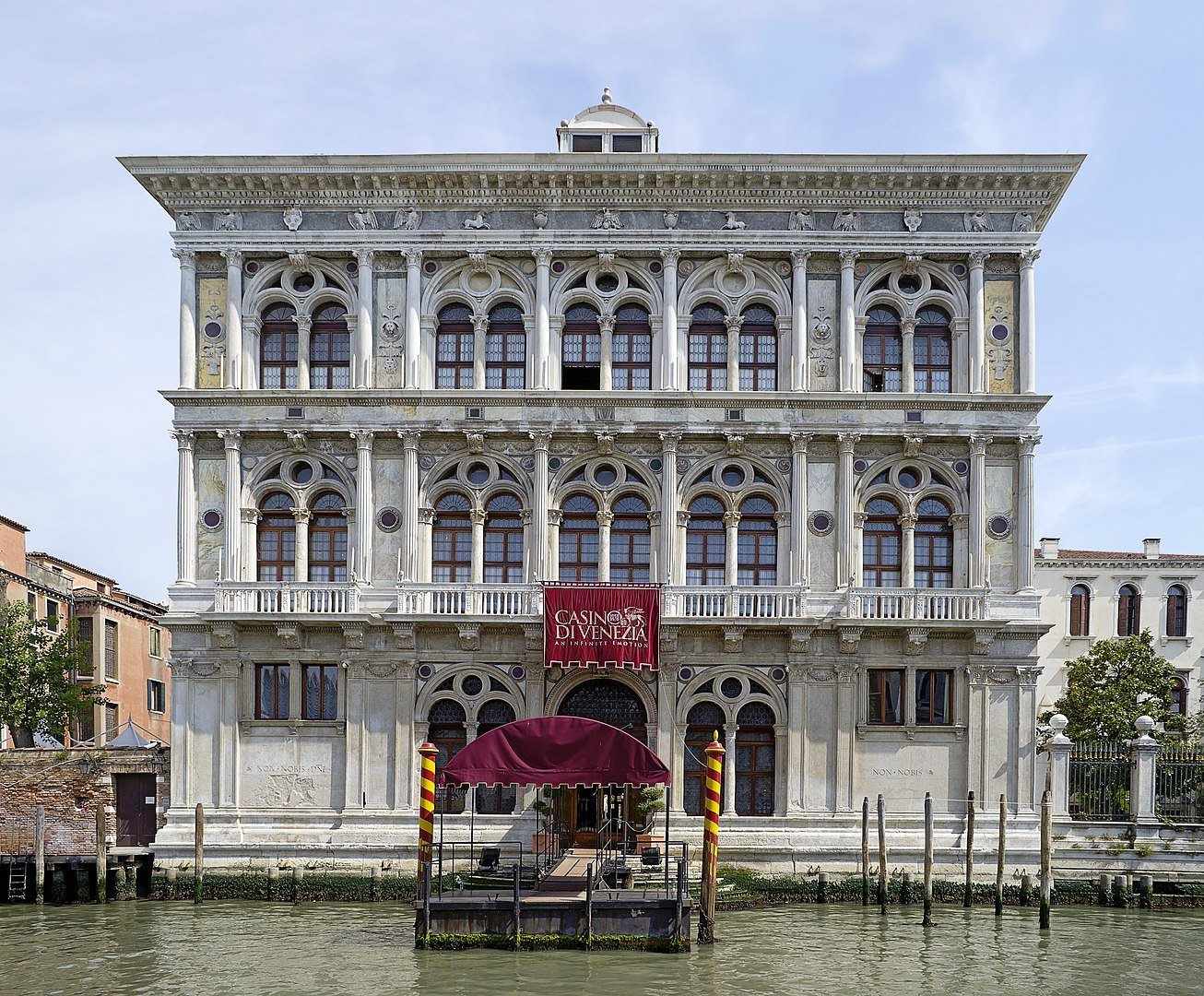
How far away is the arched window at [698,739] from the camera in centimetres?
3153

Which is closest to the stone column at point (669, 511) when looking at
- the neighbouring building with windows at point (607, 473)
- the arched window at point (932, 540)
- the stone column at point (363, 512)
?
the neighbouring building with windows at point (607, 473)

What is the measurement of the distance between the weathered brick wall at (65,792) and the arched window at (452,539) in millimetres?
7264

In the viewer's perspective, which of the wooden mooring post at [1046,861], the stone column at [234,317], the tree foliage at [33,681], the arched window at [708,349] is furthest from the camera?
the tree foliage at [33,681]

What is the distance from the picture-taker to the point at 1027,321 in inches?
1261

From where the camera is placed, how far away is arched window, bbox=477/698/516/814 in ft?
103

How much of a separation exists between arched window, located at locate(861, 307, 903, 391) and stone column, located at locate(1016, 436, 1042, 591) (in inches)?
116

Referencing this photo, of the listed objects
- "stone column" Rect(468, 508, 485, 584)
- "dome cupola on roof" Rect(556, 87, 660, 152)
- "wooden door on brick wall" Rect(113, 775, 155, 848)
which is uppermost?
"dome cupola on roof" Rect(556, 87, 660, 152)

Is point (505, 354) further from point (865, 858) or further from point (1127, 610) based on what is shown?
point (1127, 610)

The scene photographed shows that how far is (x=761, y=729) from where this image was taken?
31.7 m

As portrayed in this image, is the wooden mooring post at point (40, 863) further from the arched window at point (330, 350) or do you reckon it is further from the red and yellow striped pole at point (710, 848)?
the red and yellow striped pole at point (710, 848)

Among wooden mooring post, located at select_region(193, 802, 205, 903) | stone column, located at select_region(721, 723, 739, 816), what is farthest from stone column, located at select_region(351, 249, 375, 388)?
stone column, located at select_region(721, 723, 739, 816)

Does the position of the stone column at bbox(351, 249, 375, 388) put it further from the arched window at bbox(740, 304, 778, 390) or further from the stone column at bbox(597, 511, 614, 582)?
the arched window at bbox(740, 304, 778, 390)

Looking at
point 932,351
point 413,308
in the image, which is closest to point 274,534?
point 413,308

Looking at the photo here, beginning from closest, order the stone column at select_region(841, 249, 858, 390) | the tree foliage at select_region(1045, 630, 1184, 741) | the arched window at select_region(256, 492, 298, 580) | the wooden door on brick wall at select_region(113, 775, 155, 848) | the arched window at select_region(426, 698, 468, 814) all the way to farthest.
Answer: the arched window at select_region(426, 698, 468, 814) → the stone column at select_region(841, 249, 858, 390) → the arched window at select_region(256, 492, 298, 580) → the wooden door on brick wall at select_region(113, 775, 155, 848) → the tree foliage at select_region(1045, 630, 1184, 741)
